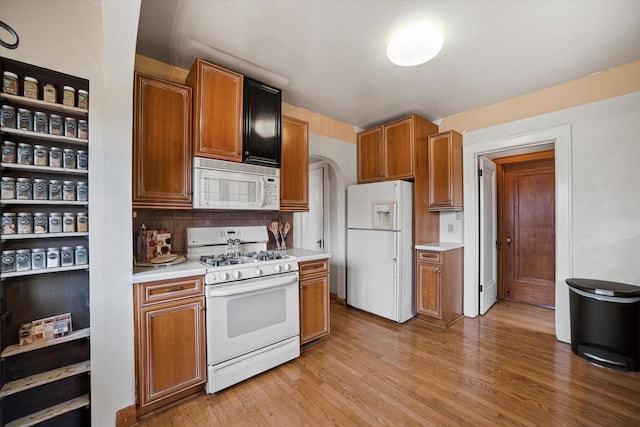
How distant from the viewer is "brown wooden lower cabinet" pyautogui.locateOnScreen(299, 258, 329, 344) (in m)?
2.42

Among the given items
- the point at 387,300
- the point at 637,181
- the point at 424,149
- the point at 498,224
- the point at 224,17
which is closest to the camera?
the point at 224,17

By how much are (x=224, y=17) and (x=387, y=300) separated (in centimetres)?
310

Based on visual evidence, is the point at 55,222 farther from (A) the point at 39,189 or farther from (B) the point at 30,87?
(B) the point at 30,87

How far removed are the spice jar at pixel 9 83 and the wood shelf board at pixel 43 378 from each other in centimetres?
155

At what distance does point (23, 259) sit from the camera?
1.41m

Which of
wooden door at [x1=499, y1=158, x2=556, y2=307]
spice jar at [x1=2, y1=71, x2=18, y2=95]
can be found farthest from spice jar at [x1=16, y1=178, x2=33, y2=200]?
wooden door at [x1=499, y1=158, x2=556, y2=307]

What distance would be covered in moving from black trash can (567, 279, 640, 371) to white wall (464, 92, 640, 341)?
217 mm

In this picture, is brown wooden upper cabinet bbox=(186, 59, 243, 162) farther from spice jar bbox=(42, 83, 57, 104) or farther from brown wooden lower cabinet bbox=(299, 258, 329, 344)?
brown wooden lower cabinet bbox=(299, 258, 329, 344)

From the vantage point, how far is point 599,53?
85.7 inches

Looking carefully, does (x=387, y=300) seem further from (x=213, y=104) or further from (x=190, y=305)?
(x=213, y=104)

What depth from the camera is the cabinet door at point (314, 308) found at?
7.96 feet

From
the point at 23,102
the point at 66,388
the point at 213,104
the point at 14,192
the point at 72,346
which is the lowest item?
the point at 66,388

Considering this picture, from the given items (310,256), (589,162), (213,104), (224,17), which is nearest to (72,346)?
(310,256)

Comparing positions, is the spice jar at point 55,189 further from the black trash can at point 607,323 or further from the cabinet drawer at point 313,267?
the black trash can at point 607,323
